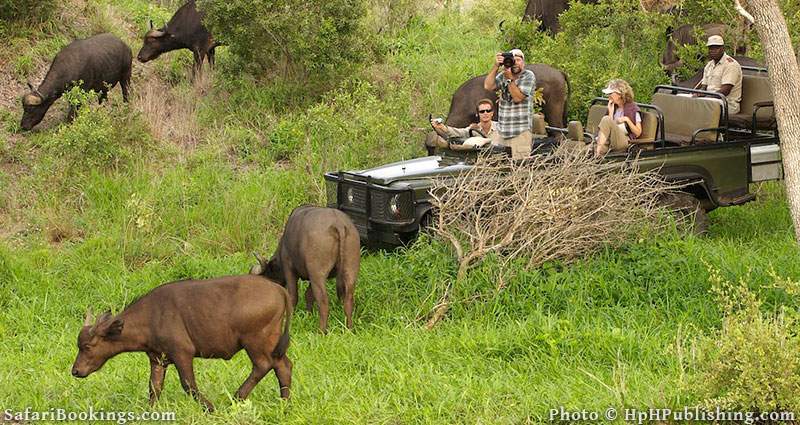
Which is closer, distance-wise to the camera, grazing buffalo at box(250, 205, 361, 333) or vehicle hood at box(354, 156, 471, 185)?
grazing buffalo at box(250, 205, 361, 333)

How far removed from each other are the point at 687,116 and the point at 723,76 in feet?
3.33

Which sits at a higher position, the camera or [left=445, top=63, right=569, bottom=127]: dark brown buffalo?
the camera

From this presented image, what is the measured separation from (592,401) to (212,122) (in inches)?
369

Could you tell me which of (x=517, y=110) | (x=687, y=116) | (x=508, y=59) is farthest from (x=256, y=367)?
(x=687, y=116)

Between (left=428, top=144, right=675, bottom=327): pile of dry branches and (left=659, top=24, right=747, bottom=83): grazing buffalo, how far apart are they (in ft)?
15.3

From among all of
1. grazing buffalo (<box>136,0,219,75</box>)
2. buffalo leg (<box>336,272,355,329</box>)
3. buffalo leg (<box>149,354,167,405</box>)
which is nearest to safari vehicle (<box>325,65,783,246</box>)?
buffalo leg (<box>336,272,355,329</box>)

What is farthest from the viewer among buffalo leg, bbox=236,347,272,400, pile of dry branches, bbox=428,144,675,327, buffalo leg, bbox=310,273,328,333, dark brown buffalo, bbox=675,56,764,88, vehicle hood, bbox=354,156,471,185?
dark brown buffalo, bbox=675,56,764,88

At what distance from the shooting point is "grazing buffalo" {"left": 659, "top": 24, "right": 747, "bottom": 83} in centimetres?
1558

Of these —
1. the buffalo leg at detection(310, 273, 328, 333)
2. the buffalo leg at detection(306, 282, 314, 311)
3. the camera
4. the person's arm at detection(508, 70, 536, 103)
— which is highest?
the camera

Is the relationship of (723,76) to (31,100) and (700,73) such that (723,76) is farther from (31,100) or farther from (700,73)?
(31,100)

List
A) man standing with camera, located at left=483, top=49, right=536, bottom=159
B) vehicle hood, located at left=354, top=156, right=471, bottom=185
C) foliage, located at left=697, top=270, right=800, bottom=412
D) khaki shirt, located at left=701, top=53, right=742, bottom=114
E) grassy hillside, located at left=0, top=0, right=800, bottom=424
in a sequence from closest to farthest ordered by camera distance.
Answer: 1. foliage, located at left=697, top=270, right=800, bottom=412
2. grassy hillside, located at left=0, top=0, right=800, bottom=424
3. vehicle hood, located at left=354, top=156, right=471, bottom=185
4. man standing with camera, located at left=483, top=49, right=536, bottom=159
5. khaki shirt, located at left=701, top=53, right=742, bottom=114

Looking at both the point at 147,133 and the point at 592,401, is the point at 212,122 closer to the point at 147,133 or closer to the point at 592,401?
the point at 147,133

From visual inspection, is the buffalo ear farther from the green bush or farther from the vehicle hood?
the green bush

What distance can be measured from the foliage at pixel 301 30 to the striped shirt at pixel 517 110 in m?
4.12
